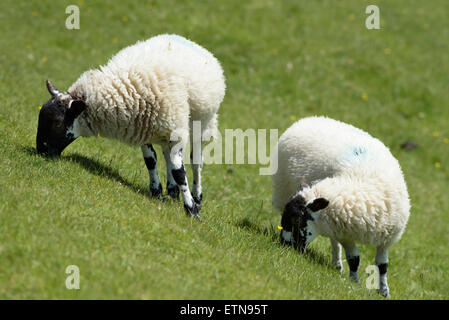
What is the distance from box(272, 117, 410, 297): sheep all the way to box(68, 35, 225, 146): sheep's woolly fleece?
180cm

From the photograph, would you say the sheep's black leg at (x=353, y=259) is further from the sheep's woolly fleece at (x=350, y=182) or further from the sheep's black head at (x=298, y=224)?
the sheep's black head at (x=298, y=224)

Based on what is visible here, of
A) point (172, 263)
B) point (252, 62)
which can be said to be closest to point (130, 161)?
point (172, 263)

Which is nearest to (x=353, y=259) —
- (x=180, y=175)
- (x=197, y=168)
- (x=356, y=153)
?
(x=356, y=153)

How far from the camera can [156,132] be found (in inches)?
280

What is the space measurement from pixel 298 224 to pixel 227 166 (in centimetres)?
424

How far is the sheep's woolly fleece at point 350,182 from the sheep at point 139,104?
169cm

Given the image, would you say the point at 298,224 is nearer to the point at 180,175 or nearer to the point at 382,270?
the point at 382,270

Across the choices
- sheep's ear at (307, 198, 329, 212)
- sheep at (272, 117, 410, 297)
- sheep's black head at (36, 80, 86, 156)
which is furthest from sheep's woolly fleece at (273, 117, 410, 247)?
sheep's black head at (36, 80, 86, 156)

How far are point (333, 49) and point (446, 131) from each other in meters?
4.48

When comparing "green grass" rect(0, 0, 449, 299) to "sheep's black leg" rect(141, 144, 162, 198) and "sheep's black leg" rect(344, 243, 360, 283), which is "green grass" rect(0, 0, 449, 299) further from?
"sheep's black leg" rect(344, 243, 360, 283)

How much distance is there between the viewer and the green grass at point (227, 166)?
201 inches

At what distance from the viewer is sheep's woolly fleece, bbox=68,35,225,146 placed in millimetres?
6984

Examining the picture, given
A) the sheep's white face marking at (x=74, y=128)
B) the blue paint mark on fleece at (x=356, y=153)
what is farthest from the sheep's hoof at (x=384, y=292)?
the sheep's white face marking at (x=74, y=128)
